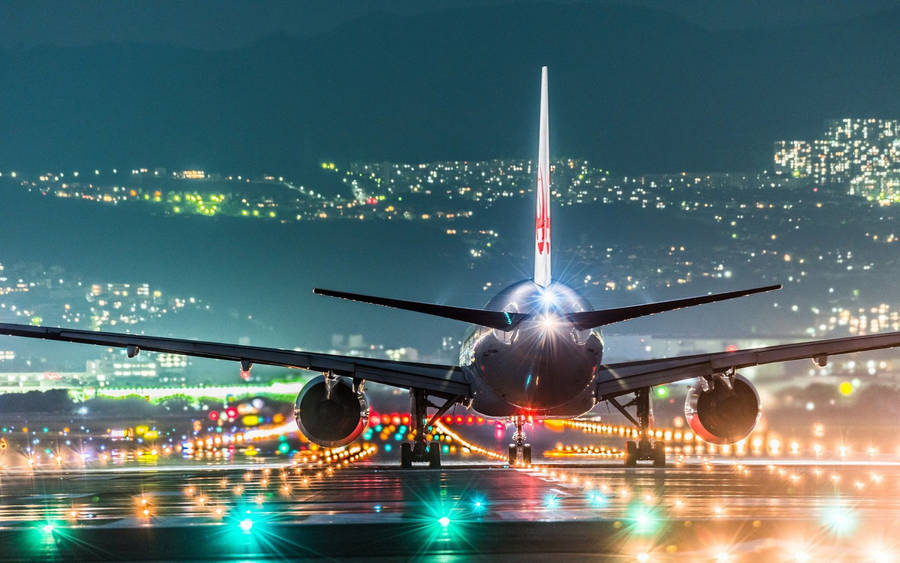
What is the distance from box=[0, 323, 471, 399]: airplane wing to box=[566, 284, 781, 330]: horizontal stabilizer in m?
8.55

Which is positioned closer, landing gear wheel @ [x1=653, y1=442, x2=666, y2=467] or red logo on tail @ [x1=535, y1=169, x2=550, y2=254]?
red logo on tail @ [x1=535, y1=169, x2=550, y2=254]

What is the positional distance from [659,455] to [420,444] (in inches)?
290

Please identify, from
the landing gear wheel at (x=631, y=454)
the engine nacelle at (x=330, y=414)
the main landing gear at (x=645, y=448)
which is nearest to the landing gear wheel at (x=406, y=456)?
the engine nacelle at (x=330, y=414)

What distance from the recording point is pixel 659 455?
3856 cm

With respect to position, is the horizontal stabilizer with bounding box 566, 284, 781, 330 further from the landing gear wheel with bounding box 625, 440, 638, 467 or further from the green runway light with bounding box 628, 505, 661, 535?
the landing gear wheel with bounding box 625, 440, 638, 467

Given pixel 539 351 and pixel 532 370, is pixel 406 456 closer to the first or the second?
pixel 532 370

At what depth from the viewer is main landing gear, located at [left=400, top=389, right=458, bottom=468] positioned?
3903 centimetres

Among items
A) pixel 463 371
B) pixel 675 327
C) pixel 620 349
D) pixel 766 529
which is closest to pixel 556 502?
pixel 766 529

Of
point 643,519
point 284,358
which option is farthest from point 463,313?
point 643,519

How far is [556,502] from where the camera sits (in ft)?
80.0

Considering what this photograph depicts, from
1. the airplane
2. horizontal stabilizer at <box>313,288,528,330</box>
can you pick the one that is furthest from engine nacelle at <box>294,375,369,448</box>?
horizontal stabilizer at <box>313,288,528,330</box>

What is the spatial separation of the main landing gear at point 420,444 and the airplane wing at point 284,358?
437 mm

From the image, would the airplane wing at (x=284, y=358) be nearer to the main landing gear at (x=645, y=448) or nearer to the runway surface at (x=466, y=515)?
the runway surface at (x=466, y=515)

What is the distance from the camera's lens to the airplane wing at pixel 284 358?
3491 cm
